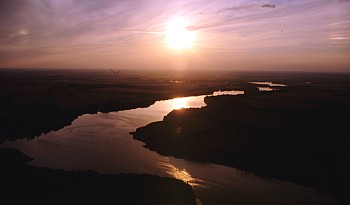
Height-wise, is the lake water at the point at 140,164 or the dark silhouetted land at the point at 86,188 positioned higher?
the dark silhouetted land at the point at 86,188

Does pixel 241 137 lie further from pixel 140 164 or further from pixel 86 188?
pixel 86 188

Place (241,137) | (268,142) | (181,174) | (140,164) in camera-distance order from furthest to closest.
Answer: (241,137), (268,142), (140,164), (181,174)

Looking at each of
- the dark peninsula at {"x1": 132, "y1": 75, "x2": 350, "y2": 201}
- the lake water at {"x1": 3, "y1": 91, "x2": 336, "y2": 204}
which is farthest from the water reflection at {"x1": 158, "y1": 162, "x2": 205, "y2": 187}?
the dark peninsula at {"x1": 132, "y1": 75, "x2": 350, "y2": 201}

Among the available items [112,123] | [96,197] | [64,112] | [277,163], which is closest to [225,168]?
[277,163]

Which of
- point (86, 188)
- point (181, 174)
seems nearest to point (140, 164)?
point (181, 174)

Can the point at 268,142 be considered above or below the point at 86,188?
above

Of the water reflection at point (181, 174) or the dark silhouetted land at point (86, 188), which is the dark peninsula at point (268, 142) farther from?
the dark silhouetted land at point (86, 188)

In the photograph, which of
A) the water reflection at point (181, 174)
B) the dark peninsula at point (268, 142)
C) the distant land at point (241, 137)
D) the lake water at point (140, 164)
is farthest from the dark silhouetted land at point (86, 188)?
the dark peninsula at point (268, 142)

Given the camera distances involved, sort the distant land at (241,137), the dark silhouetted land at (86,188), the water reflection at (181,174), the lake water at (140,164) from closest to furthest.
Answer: the dark silhouetted land at (86,188) < the lake water at (140,164) < the water reflection at (181,174) < the distant land at (241,137)

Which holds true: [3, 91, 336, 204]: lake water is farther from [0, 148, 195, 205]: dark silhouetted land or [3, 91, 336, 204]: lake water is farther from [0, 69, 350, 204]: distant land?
[0, 148, 195, 205]: dark silhouetted land
